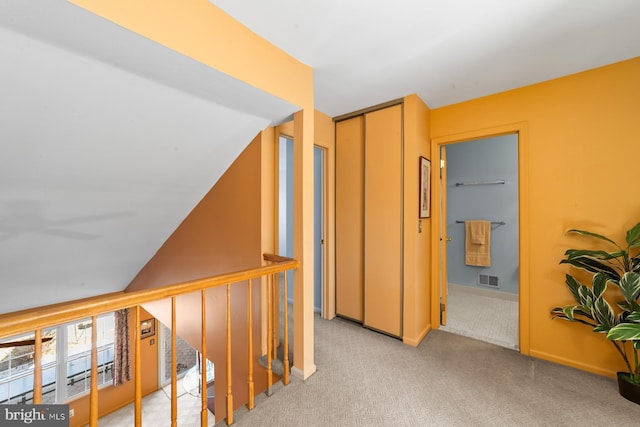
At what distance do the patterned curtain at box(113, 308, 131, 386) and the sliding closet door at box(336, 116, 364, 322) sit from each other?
4136mm

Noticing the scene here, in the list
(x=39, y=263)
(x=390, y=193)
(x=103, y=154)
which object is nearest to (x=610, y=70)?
(x=390, y=193)

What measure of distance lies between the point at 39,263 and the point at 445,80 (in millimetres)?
4060

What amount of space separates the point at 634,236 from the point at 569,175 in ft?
1.98

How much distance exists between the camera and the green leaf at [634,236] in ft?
5.60

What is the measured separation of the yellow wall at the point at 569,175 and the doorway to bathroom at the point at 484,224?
1177mm

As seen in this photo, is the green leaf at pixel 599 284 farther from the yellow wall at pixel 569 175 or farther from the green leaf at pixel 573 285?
the yellow wall at pixel 569 175

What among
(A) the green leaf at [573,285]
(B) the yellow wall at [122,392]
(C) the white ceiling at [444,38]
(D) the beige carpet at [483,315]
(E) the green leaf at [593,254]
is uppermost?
(C) the white ceiling at [444,38]

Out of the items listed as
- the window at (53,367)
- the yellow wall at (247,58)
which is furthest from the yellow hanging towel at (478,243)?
the window at (53,367)

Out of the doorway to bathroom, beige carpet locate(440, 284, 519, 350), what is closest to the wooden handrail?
beige carpet locate(440, 284, 519, 350)

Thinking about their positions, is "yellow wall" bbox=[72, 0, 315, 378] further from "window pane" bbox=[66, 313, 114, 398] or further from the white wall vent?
"window pane" bbox=[66, 313, 114, 398]

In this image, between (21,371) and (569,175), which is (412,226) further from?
(21,371)

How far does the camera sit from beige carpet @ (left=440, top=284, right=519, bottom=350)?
261cm

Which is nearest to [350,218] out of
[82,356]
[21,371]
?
[82,356]

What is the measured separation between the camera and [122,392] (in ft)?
14.5
